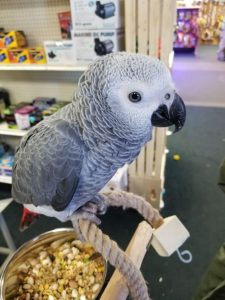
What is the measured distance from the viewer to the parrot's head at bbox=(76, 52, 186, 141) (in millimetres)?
499

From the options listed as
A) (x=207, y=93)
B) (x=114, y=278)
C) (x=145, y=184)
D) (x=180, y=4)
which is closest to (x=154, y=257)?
(x=145, y=184)

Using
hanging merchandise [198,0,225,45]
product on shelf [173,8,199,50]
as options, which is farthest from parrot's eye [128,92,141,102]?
product on shelf [173,8,199,50]

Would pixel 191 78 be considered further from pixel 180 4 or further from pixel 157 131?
pixel 157 131

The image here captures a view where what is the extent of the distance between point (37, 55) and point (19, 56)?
12 centimetres

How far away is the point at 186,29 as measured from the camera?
17.2ft

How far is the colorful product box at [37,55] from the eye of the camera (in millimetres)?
1434

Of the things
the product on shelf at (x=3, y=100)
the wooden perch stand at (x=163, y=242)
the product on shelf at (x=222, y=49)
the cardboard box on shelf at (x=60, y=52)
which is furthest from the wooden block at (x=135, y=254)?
the product on shelf at (x=222, y=49)

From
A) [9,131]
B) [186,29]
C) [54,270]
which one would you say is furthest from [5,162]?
[186,29]

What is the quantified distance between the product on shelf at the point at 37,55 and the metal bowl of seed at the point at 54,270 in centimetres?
98

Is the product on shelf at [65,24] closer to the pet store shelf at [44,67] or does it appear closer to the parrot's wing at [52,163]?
the pet store shelf at [44,67]

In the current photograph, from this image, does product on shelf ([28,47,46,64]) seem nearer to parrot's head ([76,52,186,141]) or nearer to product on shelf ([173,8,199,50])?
parrot's head ([76,52,186,141])

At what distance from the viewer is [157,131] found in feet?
4.63

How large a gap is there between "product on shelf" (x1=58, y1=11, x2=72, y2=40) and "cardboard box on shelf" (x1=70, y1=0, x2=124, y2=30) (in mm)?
155

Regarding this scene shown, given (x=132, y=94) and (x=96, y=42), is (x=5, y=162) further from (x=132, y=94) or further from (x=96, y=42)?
(x=132, y=94)
